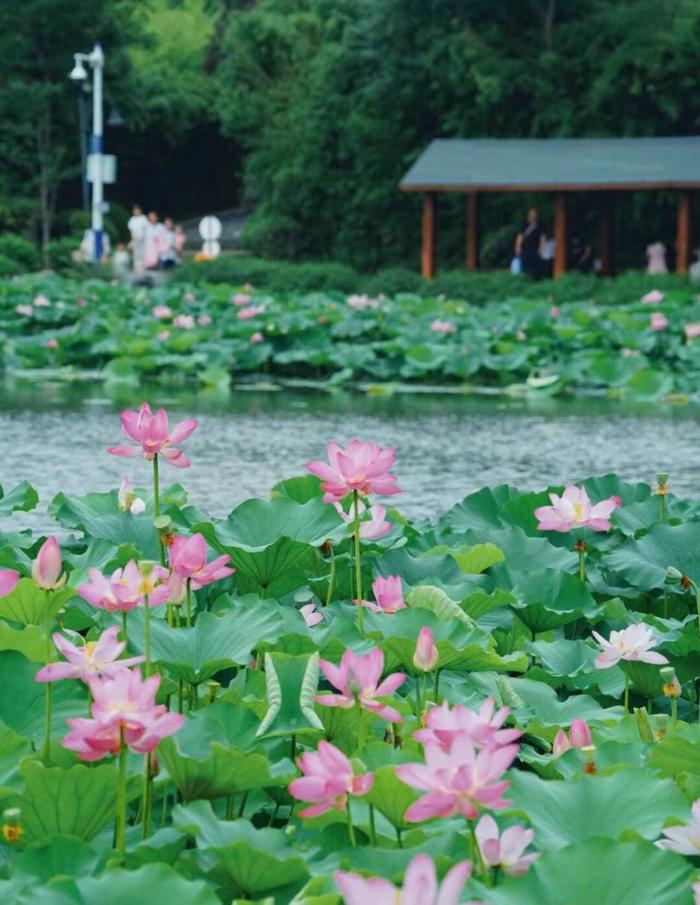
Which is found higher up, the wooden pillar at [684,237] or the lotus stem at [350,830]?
the wooden pillar at [684,237]

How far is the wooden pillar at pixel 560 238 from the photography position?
25344 millimetres

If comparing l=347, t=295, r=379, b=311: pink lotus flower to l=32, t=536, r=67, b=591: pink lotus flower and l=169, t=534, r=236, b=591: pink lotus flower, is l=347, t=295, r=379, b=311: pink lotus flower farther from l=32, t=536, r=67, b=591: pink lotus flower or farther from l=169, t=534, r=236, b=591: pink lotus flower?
l=32, t=536, r=67, b=591: pink lotus flower

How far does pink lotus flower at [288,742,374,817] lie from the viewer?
4.81ft

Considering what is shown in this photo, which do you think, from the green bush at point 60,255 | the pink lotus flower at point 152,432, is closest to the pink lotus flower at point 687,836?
the pink lotus flower at point 152,432

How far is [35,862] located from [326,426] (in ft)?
25.3

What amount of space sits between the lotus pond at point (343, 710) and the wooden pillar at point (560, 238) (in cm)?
2225

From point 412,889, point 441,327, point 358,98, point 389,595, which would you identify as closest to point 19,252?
point 358,98

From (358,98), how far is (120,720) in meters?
34.4

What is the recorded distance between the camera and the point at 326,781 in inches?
58.0

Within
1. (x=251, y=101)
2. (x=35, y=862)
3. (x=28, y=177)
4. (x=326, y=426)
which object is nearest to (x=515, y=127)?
(x=251, y=101)

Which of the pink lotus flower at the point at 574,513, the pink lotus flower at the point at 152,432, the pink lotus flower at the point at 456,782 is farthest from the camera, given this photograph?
the pink lotus flower at the point at 574,513

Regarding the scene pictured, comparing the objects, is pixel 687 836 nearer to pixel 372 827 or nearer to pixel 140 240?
pixel 372 827

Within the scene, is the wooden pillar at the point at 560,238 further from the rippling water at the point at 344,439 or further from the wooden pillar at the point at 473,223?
the rippling water at the point at 344,439

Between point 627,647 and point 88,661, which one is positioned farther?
point 627,647
